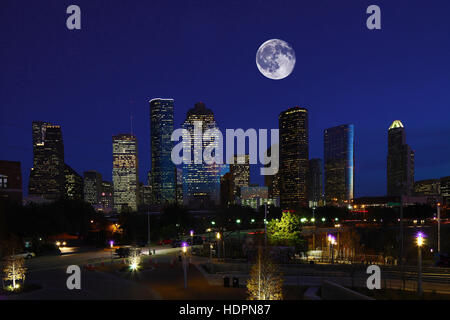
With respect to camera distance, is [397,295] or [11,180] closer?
[397,295]

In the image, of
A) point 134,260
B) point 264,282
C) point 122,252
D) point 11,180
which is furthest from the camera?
point 11,180

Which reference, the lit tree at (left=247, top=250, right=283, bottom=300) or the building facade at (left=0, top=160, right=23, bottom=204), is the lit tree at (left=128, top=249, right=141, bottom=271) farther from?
the building facade at (left=0, top=160, right=23, bottom=204)

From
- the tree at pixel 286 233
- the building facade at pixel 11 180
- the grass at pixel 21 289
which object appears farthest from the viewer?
the building facade at pixel 11 180

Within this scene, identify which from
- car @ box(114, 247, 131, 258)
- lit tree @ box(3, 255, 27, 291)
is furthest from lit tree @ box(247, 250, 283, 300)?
car @ box(114, 247, 131, 258)

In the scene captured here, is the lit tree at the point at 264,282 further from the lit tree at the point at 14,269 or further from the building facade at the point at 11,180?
the building facade at the point at 11,180

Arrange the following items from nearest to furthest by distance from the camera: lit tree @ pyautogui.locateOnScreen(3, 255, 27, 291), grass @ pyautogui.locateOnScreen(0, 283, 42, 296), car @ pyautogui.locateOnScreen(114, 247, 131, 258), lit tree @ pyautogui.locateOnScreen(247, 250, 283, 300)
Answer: lit tree @ pyautogui.locateOnScreen(247, 250, 283, 300), grass @ pyautogui.locateOnScreen(0, 283, 42, 296), lit tree @ pyautogui.locateOnScreen(3, 255, 27, 291), car @ pyautogui.locateOnScreen(114, 247, 131, 258)

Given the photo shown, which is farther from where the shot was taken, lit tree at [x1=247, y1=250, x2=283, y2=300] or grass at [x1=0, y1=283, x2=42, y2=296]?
grass at [x1=0, y1=283, x2=42, y2=296]

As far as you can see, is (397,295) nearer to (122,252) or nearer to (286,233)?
(286,233)

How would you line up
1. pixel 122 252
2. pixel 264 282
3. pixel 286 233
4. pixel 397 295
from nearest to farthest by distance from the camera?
pixel 264 282 → pixel 397 295 → pixel 122 252 → pixel 286 233

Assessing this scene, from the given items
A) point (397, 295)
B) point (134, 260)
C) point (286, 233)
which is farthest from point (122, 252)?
point (397, 295)

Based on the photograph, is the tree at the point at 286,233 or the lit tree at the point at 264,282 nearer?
the lit tree at the point at 264,282

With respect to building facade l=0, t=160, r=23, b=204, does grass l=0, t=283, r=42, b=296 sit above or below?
below

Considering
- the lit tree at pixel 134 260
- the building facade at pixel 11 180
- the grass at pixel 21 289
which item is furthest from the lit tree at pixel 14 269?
the building facade at pixel 11 180

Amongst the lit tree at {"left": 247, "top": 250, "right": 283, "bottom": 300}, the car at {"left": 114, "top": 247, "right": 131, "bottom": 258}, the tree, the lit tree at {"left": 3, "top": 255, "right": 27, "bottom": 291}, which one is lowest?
the car at {"left": 114, "top": 247, "right": 131, "bottom": 258}
